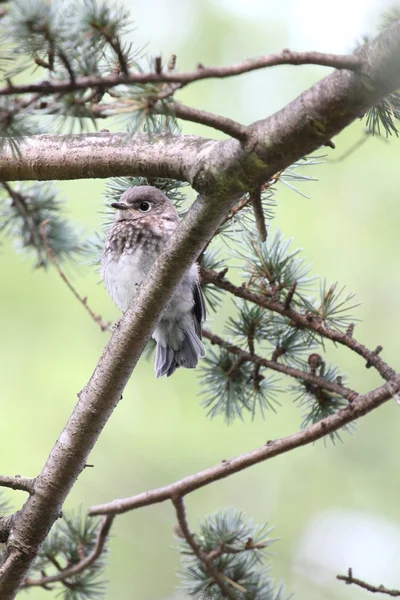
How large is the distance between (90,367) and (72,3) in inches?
132

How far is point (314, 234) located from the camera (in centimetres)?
473

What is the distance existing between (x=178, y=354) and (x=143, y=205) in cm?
60

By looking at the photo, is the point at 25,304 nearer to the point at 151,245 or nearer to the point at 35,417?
the point at 35,417

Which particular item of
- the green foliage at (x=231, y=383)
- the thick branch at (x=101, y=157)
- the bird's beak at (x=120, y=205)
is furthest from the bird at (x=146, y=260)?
the thick branch at (x=101, y=157)

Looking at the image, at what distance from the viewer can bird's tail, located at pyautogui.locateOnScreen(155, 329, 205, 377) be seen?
9.93 feet

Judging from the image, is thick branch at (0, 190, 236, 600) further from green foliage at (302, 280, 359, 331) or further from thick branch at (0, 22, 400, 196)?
green foliage at (302, 280, 359, 331)

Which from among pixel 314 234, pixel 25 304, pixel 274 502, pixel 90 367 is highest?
pixel 314 234

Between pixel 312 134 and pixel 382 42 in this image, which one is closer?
pixel 382 42

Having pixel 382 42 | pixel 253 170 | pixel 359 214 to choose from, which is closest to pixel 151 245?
pixel 253 170

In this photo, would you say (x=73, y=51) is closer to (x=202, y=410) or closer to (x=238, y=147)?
(x=238, y=147)

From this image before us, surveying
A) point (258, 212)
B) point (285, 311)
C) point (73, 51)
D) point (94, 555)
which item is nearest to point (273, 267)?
point (285, 311)

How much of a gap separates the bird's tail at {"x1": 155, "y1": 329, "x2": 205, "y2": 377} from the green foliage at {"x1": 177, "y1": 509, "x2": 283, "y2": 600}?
73 cm

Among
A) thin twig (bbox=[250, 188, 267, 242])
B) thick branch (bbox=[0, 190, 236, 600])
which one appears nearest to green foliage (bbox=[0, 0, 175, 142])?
thin twig (bbox=[250, 188, 267, 242])

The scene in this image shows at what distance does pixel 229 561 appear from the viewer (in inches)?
94.2
